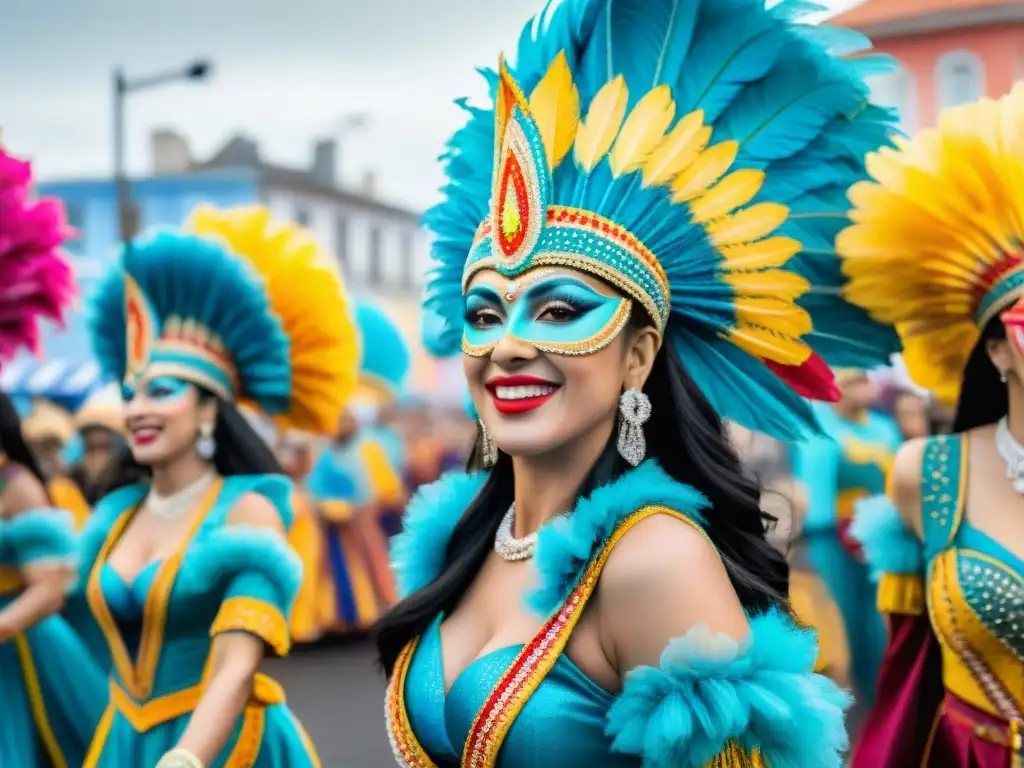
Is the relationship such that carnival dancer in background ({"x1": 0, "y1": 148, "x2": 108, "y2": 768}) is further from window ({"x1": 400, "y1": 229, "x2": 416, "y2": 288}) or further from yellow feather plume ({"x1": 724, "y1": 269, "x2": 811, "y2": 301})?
window ({"x1": 400, "y1": 229, "x2": 416, "y2": 288})

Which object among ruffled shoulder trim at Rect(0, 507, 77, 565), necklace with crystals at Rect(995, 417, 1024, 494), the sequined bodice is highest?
necklace with crystals at Rect(995, 417, 1024, 494)

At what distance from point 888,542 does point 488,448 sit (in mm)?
1513

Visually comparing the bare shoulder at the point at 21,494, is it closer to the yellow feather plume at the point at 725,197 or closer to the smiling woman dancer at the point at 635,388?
the smiling woman dancer at the point at 635,388

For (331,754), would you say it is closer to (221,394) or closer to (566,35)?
(221,394)

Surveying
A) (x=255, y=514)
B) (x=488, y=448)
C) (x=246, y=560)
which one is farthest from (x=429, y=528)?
(x=255, y=514)

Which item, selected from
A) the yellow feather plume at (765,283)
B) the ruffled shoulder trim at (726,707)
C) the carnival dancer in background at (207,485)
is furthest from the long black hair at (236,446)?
the ruffled shoulder trim at (726,707)

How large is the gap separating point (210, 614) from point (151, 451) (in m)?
0.56

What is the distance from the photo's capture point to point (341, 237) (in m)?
42.5

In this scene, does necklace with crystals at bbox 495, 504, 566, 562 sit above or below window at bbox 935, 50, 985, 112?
below

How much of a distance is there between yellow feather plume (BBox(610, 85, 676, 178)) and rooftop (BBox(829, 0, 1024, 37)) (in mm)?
28674

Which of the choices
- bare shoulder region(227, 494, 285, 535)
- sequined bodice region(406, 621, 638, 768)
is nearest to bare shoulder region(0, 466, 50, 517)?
bare shoulder region(227, 494, 285, 535)

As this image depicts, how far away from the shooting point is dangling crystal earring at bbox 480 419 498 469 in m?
2.88

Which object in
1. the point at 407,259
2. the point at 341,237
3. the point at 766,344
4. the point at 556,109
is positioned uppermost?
the point at 556,109

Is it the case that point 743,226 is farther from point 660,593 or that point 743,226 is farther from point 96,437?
point 96,437
